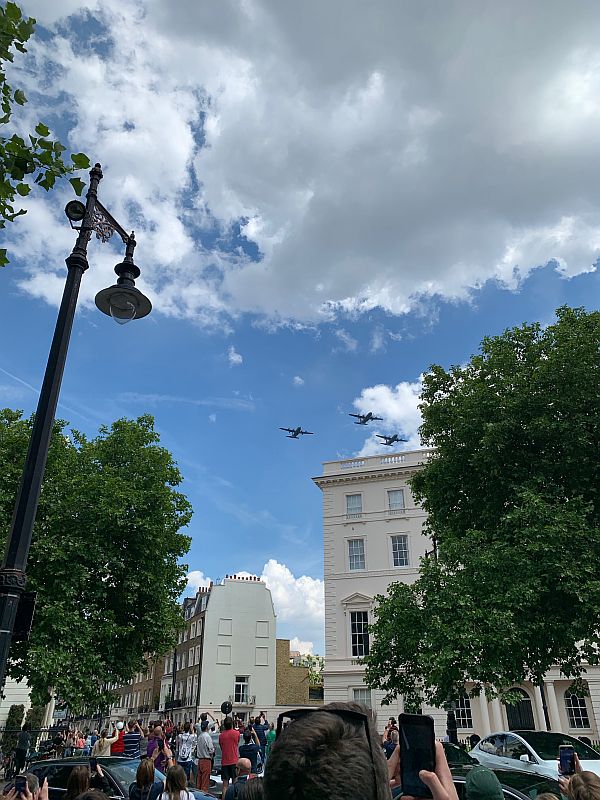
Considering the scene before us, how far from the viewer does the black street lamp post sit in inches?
230

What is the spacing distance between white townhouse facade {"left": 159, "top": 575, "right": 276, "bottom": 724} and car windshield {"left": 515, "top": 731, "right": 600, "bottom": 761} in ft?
123

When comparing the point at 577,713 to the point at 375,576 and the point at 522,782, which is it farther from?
the point at 522,782

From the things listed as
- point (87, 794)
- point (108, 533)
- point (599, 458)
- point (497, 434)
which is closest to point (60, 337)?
point (87, 794)

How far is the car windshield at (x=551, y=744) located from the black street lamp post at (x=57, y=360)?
14.3 m

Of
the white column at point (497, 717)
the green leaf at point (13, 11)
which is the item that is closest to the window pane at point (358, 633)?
the white column at point (497, 717)

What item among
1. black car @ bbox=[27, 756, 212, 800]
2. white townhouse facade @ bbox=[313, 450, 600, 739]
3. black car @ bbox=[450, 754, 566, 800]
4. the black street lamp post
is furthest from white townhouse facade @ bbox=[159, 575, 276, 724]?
the black street lamp post

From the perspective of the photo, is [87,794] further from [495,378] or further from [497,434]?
[495,378]

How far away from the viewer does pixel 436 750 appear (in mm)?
1928

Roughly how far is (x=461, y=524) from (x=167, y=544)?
11.4 m

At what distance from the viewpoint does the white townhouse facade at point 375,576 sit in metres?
35.7

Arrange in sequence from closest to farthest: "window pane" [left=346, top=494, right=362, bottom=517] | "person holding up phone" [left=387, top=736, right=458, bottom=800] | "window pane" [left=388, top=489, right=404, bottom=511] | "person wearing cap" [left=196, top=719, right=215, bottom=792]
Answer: "person holding up phone" [left=387, top=736, right=458, bottom=800], "person wearing cap" [left=196, top=719, right=215, bottom=792], "window pane" [left=388, top=489, right=404, bottom=511], "window pane" [left=346, top=494, right=362, bottom=517]

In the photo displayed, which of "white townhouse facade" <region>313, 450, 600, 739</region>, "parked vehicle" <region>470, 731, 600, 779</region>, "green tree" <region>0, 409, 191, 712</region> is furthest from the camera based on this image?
"white townhouse facade" <region>313, 450, 600, 739</region>

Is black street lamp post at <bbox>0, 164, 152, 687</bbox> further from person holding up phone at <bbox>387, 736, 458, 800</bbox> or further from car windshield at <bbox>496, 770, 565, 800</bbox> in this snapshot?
car windshield at <bbox>496, 770, 565, 800</bbox>

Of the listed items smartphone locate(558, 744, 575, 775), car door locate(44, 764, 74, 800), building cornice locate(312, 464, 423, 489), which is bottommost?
car door locate(44, 764, 74, 800)
